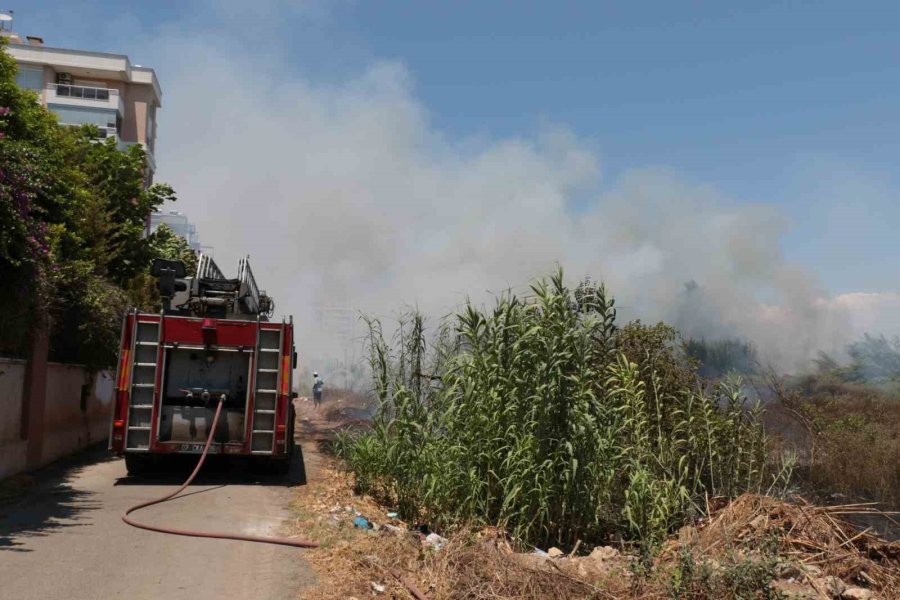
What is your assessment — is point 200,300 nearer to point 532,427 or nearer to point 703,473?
point 532,427

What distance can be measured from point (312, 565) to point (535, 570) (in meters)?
2.09

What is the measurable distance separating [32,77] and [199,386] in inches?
1662

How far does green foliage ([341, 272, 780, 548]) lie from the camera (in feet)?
26.9

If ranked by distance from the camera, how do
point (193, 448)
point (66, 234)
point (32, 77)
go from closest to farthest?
point (193, 448) → point (66, 234) → point (32, 77)

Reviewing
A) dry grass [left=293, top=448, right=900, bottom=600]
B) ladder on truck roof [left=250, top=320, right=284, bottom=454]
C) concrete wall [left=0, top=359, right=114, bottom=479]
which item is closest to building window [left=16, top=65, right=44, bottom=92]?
concrete wall [left=0, top=359, right=114, bottom=479]

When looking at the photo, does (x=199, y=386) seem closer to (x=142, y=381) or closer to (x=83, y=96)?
(x=142, y=381)

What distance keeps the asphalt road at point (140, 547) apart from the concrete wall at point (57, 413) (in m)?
0.88

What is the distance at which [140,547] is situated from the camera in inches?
304

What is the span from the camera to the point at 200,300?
13234mm

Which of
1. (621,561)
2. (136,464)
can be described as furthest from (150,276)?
(621,561)

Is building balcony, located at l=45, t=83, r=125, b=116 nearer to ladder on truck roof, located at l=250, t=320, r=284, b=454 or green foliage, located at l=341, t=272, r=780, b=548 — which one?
ladder on truck roof, located at l=250, t=320, r=284, b=454

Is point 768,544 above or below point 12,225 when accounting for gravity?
below

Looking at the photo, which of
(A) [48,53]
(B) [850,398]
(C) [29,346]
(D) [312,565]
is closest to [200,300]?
(C) [29,346]

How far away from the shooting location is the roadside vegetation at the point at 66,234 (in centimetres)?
1059
